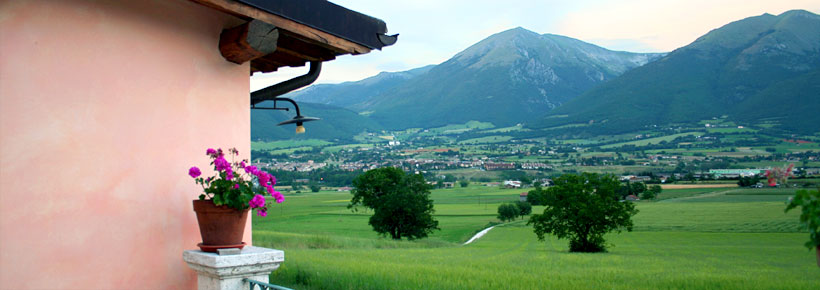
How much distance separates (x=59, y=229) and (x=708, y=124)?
8220 inches

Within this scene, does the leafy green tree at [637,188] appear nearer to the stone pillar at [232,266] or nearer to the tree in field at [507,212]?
the tree in field at [507,212]

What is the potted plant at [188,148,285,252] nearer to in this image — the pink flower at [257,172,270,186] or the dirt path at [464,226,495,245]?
the pink flower at [257,172,270,186]

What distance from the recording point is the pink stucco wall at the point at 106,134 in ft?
11.7

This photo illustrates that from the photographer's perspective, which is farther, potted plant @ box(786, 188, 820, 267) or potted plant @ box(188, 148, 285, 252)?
potted plant @ box(188, 148, 285, 252)

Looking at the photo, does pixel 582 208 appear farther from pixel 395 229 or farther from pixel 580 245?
pixel 395 229

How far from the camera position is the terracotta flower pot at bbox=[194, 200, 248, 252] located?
4.09 metres

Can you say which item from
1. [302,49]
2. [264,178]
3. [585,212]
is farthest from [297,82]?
[585,212]

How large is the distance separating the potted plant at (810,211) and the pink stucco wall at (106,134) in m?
4.24

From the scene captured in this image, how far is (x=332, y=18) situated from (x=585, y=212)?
1158 inches

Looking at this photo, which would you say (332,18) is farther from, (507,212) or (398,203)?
(507,212)

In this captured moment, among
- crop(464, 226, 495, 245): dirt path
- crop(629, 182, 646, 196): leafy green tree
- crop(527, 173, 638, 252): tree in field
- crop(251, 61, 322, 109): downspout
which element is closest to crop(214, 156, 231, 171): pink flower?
crop(251, 61, 322, 109): downspout

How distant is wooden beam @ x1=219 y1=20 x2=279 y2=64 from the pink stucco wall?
140 millimetres

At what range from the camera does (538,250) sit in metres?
32.7

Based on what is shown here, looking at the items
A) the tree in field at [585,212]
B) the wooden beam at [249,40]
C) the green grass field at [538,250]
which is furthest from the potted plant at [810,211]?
the tree in field at [585,212]
